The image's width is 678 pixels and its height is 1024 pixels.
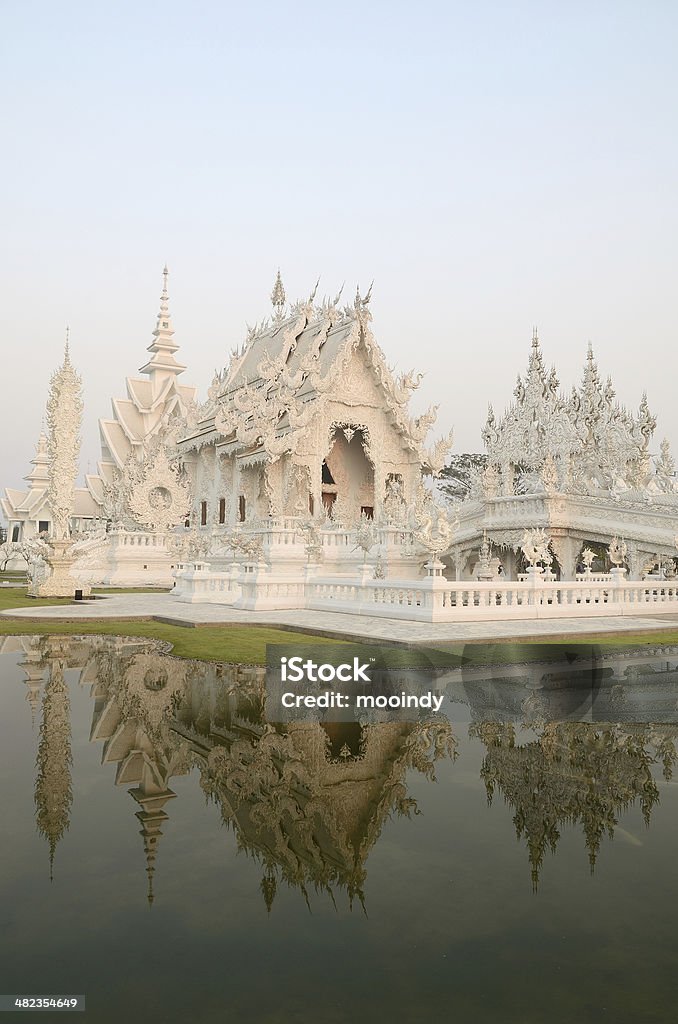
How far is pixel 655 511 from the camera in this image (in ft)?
74.2

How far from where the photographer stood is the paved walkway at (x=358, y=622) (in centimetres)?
1113

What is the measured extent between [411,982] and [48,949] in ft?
4.18

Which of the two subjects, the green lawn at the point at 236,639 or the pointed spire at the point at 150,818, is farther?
the green lawn at the point at 236,639

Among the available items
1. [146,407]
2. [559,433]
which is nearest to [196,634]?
[559,433]

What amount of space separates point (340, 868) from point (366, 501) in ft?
97.3

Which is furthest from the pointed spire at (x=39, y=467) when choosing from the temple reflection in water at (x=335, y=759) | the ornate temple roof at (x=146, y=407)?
the temple reflection in water at (x=335, y=759)

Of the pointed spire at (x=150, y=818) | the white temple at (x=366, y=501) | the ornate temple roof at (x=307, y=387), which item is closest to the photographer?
the pointed spire at (x=150, y=818)

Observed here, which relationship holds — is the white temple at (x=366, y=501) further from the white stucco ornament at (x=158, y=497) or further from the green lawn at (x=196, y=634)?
the green lawn at (x=196, y=634)

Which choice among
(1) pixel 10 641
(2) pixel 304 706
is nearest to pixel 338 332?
(1) pixel 10 641

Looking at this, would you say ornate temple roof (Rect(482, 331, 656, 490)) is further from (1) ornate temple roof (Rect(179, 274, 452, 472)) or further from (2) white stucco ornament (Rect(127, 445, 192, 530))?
(2) white stucco ornament (Rect(127, 445, 192, 530))

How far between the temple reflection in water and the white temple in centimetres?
667

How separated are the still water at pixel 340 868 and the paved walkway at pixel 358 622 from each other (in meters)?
4.81

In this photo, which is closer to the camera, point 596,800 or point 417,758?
point 596,800

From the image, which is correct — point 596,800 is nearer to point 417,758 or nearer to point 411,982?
point 417,758
